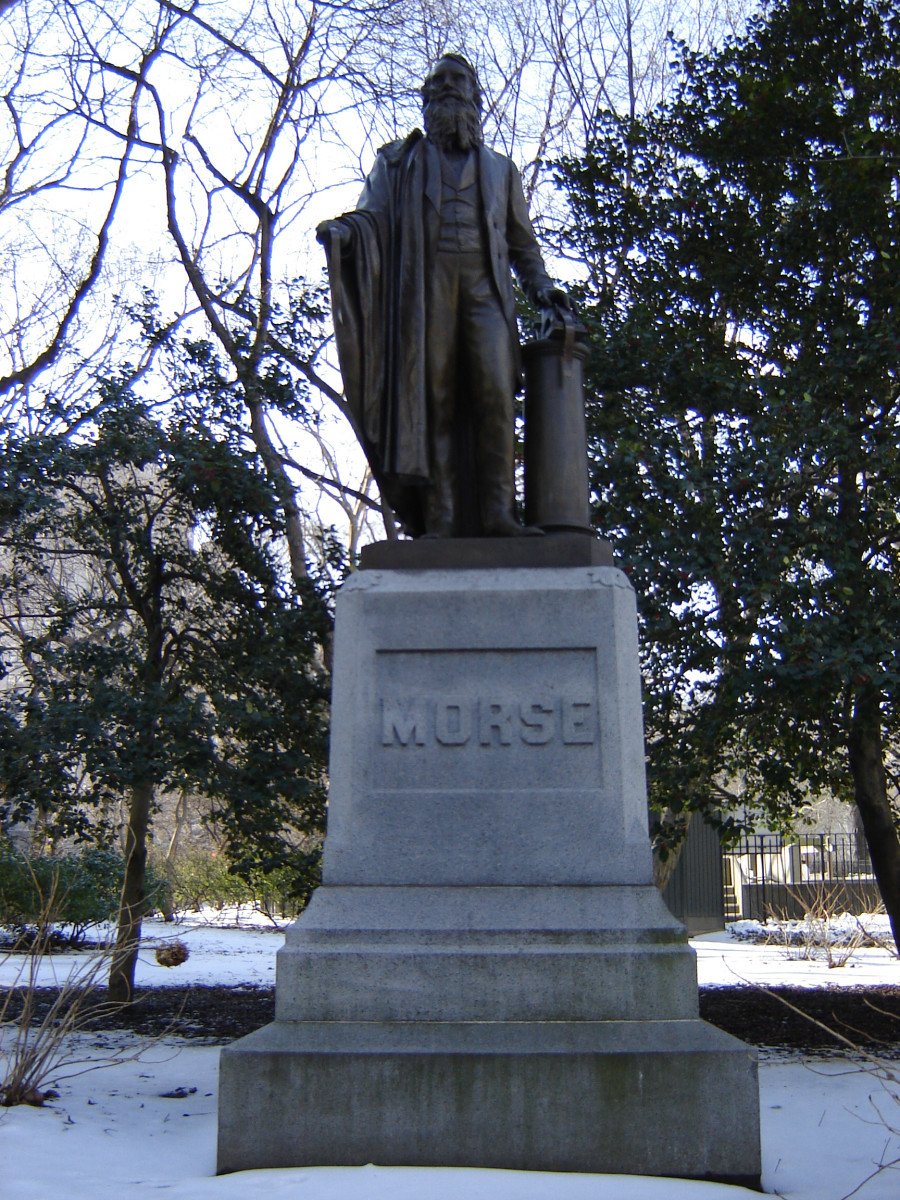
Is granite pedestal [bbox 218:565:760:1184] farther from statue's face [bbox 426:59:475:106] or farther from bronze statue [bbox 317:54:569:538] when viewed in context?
statue's face [bbox 426:59:475:106]

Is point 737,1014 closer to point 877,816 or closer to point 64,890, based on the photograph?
point 877,816

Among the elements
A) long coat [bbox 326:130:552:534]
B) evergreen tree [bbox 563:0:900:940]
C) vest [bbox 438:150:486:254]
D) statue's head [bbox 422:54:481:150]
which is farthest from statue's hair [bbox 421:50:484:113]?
evergreen tree [bbox 563:0:900:940]

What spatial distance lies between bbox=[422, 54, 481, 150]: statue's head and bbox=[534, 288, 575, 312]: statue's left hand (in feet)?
2.44

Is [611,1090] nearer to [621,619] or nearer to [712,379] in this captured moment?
[621,619]

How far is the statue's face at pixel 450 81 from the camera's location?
507 cm

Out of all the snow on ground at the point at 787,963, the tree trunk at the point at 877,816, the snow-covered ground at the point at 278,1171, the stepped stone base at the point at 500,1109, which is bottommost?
the snow on ground at the point at 787,963

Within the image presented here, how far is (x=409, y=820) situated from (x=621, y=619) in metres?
1.11

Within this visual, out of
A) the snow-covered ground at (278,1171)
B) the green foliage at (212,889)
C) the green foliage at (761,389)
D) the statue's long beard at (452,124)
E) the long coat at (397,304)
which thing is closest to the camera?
the snow-covered ground at (278,1171)

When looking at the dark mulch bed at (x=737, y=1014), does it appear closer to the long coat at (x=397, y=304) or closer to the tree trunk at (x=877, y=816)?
the tree trunk at (x=877, y=816)

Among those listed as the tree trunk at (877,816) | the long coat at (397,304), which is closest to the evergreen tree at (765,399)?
the tree trunk at (877,816)

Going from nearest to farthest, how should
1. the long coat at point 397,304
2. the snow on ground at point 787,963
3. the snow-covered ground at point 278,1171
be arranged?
1. the snow-covered ground at point 278,1171
2. the long coat at point 397,304
3. the snow on ground at point 787,963

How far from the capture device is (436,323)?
4.92 meters

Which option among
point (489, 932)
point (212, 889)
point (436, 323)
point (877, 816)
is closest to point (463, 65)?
point (436, 323)

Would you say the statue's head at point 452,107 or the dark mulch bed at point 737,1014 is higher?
the statue's head at point 452,107
